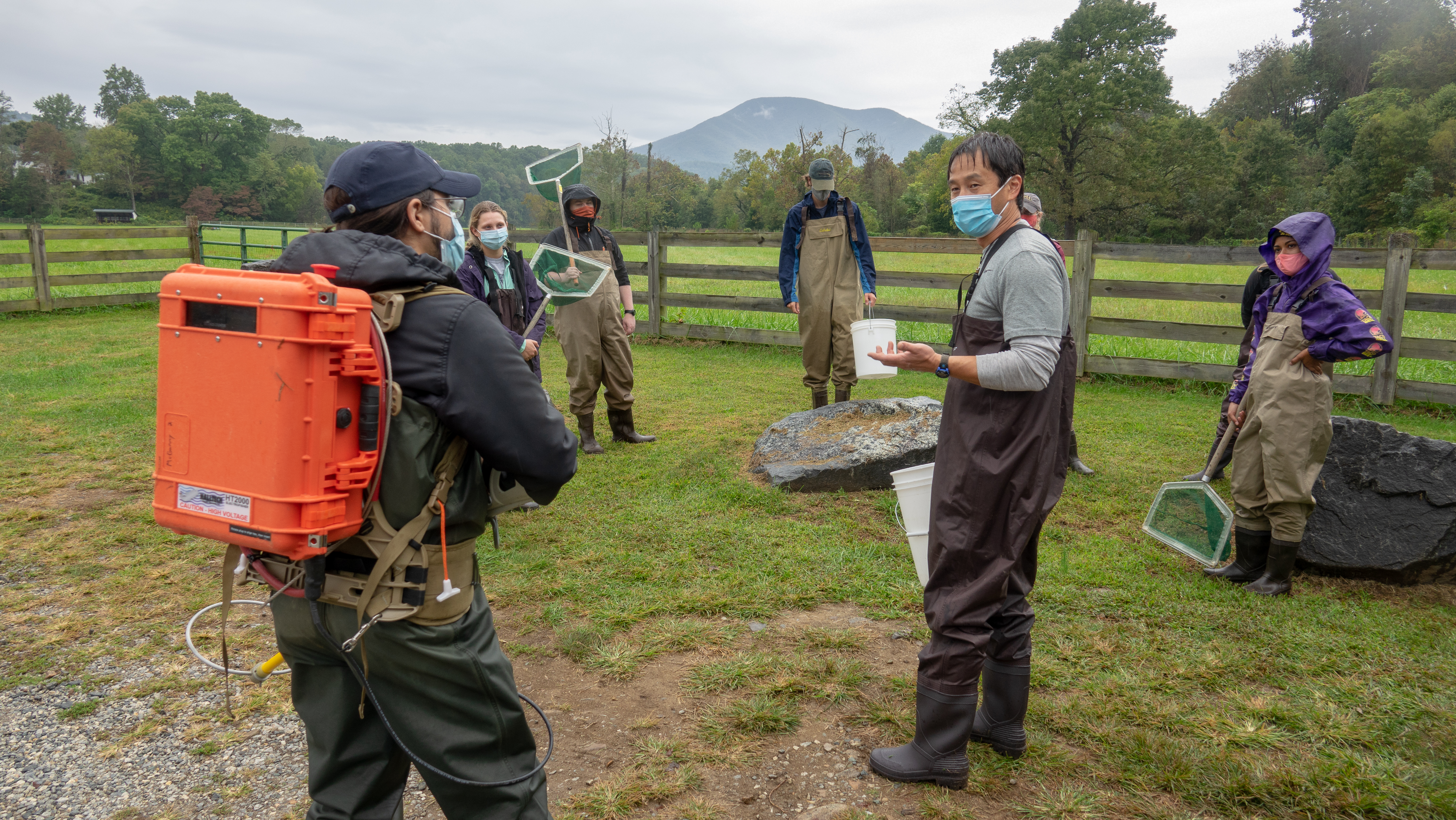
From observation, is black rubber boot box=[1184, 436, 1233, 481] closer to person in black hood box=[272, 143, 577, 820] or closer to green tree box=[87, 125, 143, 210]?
person in black hood box=[272, 143, 577, 820]

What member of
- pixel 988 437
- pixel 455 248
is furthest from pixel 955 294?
pixel 455 248

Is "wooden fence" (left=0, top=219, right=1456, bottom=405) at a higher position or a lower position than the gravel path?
higher

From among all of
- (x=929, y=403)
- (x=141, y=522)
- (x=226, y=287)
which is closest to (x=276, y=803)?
(x=226, y=287)

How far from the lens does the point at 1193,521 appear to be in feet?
15.1

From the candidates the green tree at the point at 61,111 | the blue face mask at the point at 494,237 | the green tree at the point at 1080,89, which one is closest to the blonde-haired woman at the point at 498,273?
the blue face mask at the point at 494,237

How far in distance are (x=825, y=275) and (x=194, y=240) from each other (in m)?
13.6

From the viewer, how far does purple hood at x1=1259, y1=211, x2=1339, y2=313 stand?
3.98m

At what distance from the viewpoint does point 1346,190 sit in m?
42.6

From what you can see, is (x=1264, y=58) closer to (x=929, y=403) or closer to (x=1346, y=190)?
(x=1346, y=190)

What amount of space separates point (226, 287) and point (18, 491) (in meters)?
5.64

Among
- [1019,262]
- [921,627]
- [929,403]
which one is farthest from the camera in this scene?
[929,403]

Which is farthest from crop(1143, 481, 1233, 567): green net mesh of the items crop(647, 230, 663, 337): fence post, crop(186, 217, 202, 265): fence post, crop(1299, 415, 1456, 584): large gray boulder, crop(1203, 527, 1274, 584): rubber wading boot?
crop(186, 217, 202, 265): fence post

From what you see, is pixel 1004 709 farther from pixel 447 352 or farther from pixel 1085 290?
pixel 1085 290

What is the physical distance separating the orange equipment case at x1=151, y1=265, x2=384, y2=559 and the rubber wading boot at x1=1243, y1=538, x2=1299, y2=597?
4246 millimetres
